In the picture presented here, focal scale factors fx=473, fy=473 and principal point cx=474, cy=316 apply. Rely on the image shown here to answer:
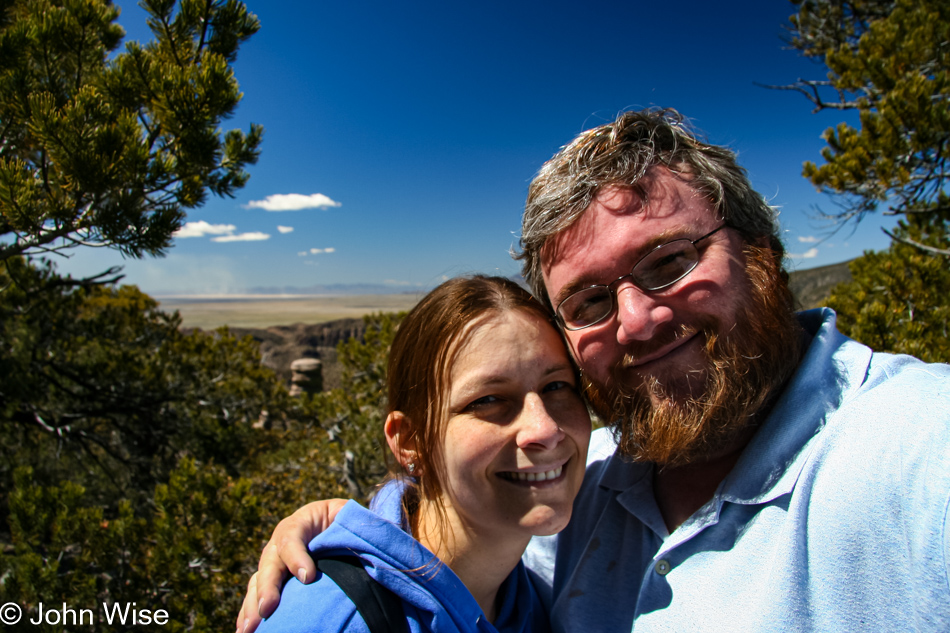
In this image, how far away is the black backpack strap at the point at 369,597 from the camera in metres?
1.08

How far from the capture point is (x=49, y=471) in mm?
6082

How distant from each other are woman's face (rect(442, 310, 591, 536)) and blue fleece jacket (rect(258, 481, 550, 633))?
0.62ft

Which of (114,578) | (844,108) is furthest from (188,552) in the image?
(844,108)

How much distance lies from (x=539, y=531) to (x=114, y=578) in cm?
354

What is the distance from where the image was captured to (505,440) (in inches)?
50.4

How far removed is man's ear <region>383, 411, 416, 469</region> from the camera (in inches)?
58.4

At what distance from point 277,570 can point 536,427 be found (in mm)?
808

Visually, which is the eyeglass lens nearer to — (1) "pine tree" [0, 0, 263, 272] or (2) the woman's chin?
(2) the woman's chin

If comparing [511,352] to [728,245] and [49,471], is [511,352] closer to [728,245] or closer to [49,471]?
[728,245]

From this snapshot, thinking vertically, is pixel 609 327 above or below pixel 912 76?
below

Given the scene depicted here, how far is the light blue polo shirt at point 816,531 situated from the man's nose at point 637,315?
0.40 metres

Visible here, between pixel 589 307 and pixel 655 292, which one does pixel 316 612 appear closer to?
pixel 589 307

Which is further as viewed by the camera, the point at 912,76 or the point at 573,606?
the point at 912,76

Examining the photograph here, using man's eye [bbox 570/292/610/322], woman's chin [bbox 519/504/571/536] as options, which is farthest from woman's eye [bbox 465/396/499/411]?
man's eye [bbox 570/292/610/322]
